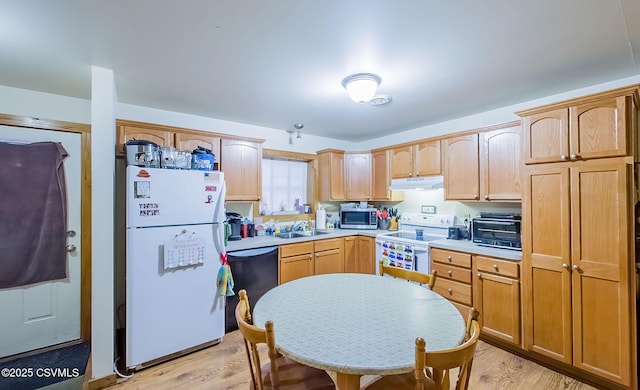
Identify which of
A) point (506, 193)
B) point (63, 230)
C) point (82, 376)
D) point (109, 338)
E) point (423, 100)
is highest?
point (423, 100)

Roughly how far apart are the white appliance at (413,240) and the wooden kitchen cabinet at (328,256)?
1.62 feet

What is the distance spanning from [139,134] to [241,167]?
1022 millimetres

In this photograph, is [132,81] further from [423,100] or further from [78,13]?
[423,100]

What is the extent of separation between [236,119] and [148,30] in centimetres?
182

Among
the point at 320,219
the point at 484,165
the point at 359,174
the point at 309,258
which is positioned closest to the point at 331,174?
the point at 359,174

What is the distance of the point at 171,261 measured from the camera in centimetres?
225

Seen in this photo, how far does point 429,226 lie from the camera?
3.57m

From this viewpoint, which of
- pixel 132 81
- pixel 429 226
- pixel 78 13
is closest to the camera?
pixel 78 13

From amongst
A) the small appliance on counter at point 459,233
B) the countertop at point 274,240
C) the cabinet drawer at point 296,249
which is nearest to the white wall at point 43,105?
the countertop at point 274,240

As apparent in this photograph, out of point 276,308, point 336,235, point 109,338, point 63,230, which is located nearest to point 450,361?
point 276,308

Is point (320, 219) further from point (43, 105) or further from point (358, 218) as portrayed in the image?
point (43, 105)

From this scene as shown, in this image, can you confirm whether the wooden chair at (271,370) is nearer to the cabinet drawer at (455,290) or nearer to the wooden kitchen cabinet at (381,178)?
the cabinet drawer at (455,290)

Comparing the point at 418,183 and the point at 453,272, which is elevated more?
the point at 418,183

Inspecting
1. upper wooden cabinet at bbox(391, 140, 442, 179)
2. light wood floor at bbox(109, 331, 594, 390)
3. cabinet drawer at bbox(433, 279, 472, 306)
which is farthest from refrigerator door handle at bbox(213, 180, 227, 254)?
upper wooden cabinet at bbox(391, 140, 442, 179)
